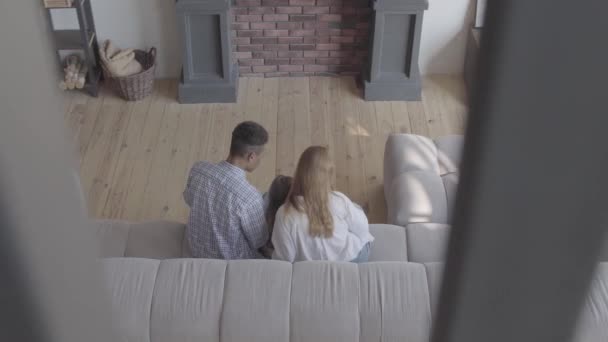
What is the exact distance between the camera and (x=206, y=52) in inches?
185

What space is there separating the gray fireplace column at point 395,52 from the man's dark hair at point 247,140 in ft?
6.28

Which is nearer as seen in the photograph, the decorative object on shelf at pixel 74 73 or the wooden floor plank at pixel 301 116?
the wooden floor plank at pixel 301 116

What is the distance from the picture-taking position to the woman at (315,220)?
8.87 ft

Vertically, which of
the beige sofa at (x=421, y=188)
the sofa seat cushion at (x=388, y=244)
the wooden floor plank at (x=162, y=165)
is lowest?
the wooden floor plank at (x=162, y=165)

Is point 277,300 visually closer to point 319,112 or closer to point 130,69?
point 319,112

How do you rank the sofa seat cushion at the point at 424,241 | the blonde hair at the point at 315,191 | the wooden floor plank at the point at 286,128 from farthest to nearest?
the wooden floor plank at the point at 286,128, the sofa seat cushion at the point at 424,241, the blonde hair at the point at 315,191

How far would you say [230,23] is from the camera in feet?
15.7

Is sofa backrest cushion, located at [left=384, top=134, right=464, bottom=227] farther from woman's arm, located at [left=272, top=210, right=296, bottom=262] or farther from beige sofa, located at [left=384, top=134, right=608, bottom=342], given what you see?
woman's arm, located at [left=272, top=210, right=296, bottom=262]

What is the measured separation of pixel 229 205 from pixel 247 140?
0.28 metres

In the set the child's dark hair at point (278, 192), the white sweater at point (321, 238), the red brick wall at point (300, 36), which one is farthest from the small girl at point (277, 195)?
the red brick wall at point (300, 36)

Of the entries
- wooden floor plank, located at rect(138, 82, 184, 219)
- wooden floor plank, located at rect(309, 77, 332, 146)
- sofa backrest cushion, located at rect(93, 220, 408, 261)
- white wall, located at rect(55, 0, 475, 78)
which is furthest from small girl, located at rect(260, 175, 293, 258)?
white wall, located at rect(55, 0, 475, 78)

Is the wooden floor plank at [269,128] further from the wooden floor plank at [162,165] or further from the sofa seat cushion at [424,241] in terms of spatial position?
the sofa seat cushion at [424,241]

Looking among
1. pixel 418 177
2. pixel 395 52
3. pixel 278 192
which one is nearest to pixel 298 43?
pixel 395 52

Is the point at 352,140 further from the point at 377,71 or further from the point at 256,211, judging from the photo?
the point at 256,211
